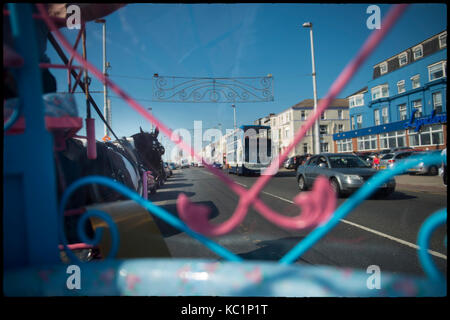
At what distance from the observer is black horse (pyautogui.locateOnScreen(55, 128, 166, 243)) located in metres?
1.18

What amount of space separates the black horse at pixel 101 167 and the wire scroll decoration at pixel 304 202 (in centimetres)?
12

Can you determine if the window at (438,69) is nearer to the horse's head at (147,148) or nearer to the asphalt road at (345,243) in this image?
the asphalt road at (345,243)

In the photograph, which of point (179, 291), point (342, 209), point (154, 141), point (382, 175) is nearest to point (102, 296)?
point (179, 291)

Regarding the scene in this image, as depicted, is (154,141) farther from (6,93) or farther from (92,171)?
(6,93)

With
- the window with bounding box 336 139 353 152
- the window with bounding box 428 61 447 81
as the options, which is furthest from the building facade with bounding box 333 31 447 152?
the window with bounding box 336 139 353 152

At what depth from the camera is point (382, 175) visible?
0.85m

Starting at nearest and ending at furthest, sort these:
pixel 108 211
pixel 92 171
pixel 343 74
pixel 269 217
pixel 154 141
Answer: pixel 343 74
pixel 269 217
pixel 108 211
pixel 92 171
pixel 154 141

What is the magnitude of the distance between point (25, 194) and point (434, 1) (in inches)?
76.4

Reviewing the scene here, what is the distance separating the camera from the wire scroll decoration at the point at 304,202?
2.66 feet

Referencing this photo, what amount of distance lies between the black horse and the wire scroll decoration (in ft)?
0.38

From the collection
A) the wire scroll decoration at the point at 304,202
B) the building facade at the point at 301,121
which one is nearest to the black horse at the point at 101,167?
the wire scroll decoration at the point at 304,202

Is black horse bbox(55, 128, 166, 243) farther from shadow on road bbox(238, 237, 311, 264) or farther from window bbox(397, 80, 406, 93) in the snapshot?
window bbox(397, 80, 406, 93)

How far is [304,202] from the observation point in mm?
890

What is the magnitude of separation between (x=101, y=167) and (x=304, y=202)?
197 cm
